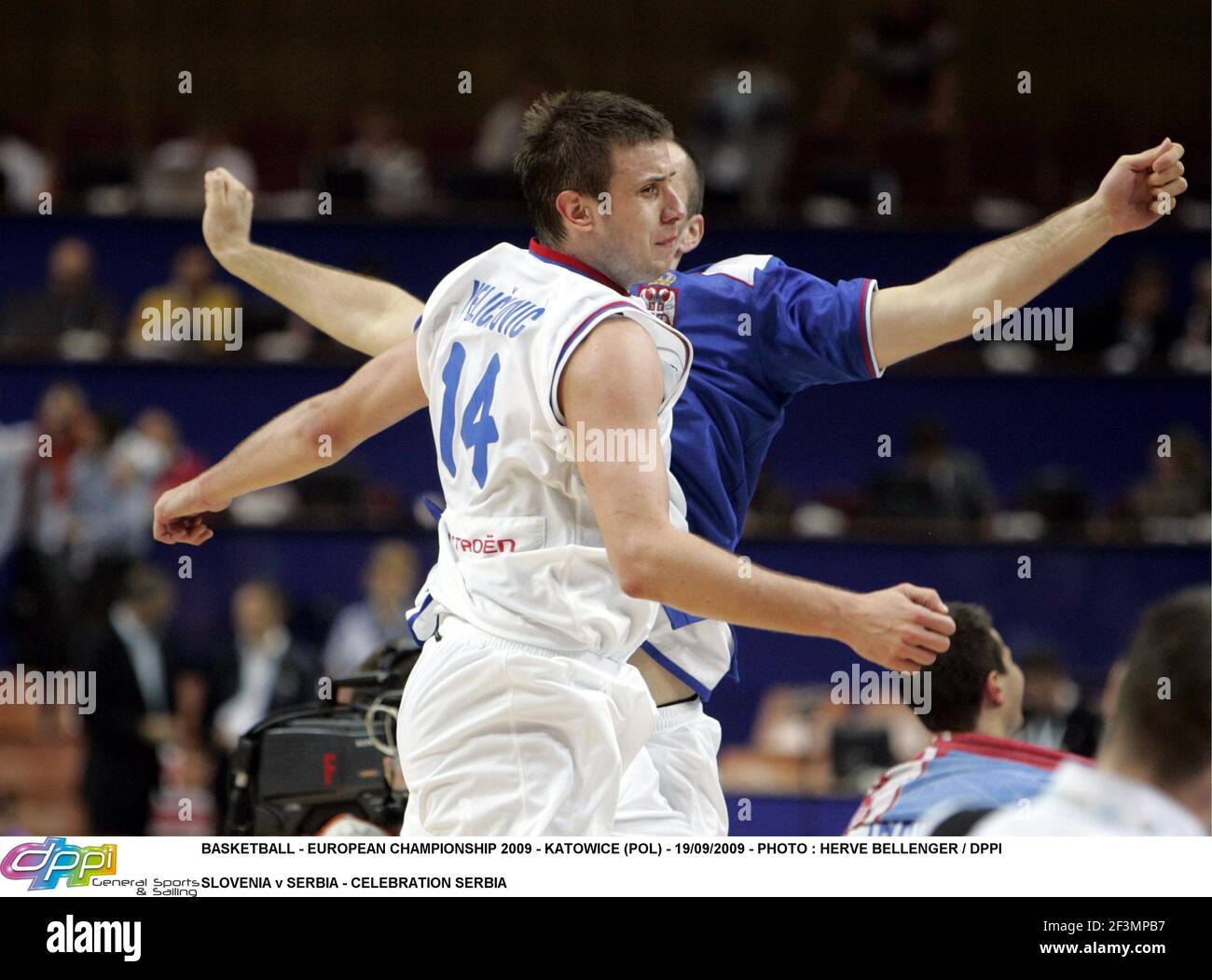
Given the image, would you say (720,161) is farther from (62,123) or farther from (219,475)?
(219,475)

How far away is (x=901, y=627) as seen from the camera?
2688mm

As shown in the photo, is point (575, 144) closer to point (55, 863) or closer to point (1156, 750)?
point (1156, 750)

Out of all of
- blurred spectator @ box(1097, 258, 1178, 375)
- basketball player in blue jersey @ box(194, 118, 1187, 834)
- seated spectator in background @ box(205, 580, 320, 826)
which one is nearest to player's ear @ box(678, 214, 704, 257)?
basketball player in blue jersey @ box(194, 118, 1187, 834)

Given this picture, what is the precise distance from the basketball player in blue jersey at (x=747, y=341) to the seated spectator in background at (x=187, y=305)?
701 cm

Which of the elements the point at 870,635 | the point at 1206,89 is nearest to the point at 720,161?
the point at 1206,89

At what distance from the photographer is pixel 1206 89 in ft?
46.3

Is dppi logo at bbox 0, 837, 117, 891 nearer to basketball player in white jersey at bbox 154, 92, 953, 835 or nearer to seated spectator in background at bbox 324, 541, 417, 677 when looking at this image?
basketball player in white jersey at bbox 154, 92, 953, 835

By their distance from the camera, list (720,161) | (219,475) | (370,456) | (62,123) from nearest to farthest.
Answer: (219,475) → (370,456) → (720,161) → (62,123)

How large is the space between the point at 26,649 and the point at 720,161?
19.9ft

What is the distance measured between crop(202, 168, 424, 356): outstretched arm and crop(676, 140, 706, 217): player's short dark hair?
70 cm

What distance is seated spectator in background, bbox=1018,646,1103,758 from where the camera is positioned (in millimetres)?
7406

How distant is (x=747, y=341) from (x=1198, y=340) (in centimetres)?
786

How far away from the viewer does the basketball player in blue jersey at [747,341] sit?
346 centimetres

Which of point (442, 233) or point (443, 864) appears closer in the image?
point (443, 864)
